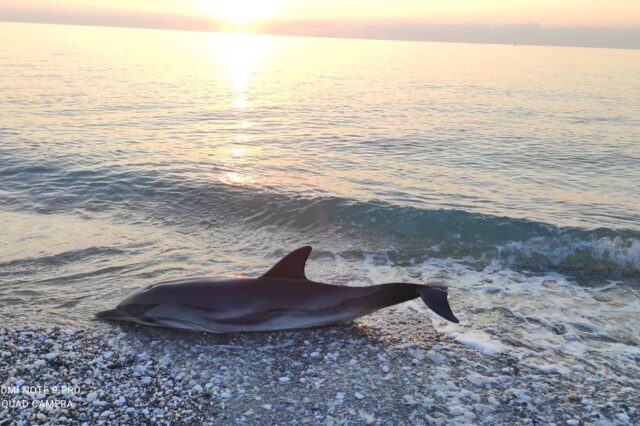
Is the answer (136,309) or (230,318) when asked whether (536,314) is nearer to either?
(230,318)

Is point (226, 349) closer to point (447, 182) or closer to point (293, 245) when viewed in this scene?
point (293, 245)

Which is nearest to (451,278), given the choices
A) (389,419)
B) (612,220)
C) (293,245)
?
(293,245)

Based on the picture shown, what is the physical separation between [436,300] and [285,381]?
2.17m

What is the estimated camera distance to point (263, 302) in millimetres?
7332

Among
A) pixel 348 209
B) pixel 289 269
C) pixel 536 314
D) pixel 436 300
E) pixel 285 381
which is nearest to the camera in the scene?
pixel 285 381

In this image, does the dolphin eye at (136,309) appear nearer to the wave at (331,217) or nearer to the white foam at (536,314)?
the white foam at (536,314)

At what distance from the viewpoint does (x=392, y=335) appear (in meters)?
7.47

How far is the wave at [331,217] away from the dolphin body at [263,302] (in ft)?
11.8

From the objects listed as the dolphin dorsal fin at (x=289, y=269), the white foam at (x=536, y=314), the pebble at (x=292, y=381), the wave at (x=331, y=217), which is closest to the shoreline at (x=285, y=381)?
the pebble at (x=292, y=381)

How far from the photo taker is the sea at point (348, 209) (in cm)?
855

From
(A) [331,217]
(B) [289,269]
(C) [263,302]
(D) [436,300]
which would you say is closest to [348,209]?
(A) [331,217]

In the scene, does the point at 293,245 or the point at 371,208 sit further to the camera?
the point at 371,208

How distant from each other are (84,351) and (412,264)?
619cm

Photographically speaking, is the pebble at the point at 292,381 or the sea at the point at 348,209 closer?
the pebble at the point at 292,381
